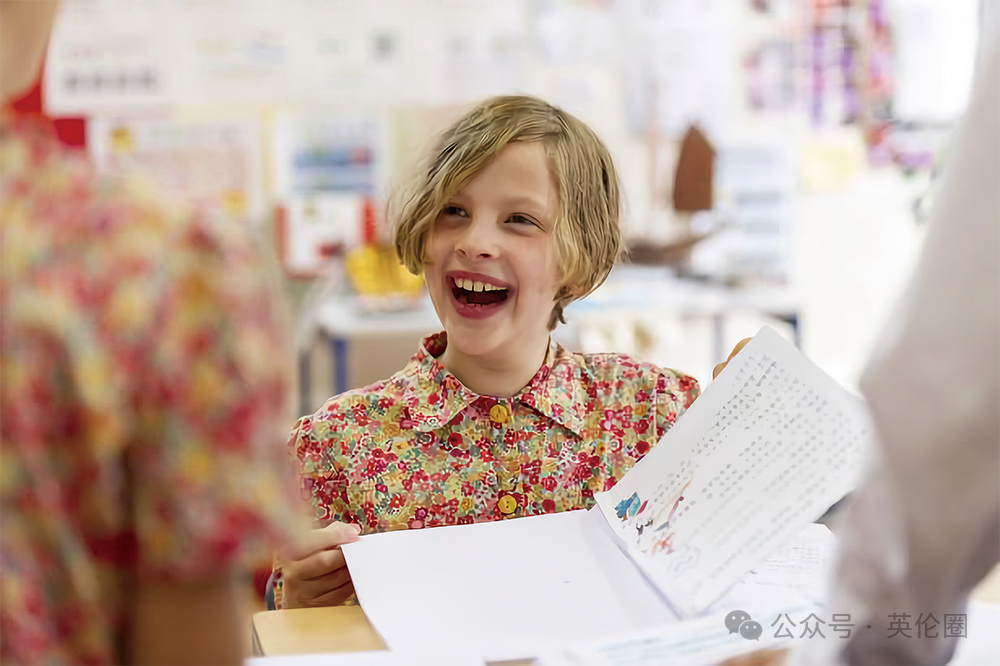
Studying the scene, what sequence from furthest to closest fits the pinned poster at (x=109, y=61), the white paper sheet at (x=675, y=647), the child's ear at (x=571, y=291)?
the pinned poster at (x=109, y=61), the child's ear at (x=571, y=291), the white paper sheet at (x=675, y=647)

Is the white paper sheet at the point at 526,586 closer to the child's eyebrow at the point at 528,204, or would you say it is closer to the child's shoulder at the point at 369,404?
the child's shoulder at the point at 369,404

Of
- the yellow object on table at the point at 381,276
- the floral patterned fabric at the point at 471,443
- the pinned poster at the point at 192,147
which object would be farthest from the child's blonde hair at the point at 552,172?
the pinned poster at the point at 192,147

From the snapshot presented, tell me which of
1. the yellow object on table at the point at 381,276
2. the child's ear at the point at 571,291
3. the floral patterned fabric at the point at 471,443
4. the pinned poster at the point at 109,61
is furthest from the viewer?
the pinned poster at the point at 109,61

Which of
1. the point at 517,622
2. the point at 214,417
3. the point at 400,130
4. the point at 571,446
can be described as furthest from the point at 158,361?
the point at 400,130

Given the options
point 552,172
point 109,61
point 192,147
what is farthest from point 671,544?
point 109,61

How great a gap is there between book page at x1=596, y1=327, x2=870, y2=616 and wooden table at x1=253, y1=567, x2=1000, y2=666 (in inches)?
4.6

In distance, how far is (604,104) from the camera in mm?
3705

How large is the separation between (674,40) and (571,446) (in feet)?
10.1

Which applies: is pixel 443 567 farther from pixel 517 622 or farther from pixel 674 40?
pixel 674 40

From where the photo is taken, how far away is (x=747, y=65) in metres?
3.73

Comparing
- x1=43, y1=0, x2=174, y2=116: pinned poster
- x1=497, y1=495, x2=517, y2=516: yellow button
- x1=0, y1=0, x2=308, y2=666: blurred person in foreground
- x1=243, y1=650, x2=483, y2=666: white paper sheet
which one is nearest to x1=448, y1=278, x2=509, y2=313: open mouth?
x1=497, y1=495, x2=517, y2=516: yellow button

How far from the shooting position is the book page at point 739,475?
562 mm

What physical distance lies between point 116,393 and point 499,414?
61cm

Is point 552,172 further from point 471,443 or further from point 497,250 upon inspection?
point 471,443
